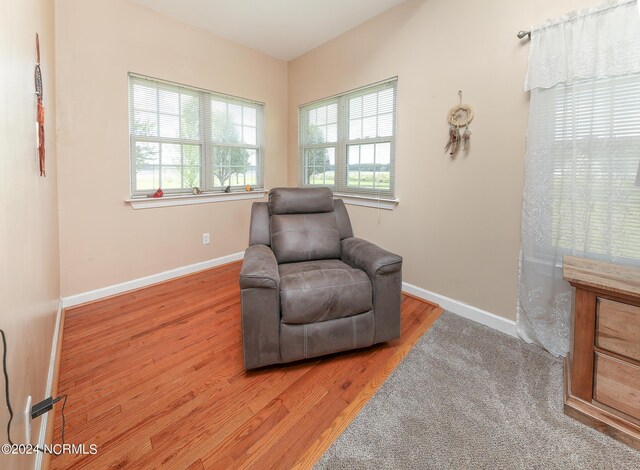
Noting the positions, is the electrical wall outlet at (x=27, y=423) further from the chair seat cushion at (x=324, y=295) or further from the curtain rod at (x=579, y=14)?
the curtain rod at (x=579, y=14)

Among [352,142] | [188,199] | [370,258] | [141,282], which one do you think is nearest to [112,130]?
[188,199]

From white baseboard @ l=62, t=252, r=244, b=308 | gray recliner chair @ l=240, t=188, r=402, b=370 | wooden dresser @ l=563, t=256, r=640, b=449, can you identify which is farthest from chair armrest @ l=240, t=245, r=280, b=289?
white baseboard @ l=62, t=252, r=244, b=308

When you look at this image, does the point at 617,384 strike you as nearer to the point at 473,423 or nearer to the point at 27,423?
the point at 473,423

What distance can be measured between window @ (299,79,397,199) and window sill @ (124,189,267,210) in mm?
696

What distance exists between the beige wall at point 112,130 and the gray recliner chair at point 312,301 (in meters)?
1.41

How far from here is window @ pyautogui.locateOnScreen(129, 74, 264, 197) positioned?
2.80m

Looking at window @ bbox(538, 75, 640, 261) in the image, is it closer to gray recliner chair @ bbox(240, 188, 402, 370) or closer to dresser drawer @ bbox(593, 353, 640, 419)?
dresser drawer @ bbox(593, 353, 640, 419)

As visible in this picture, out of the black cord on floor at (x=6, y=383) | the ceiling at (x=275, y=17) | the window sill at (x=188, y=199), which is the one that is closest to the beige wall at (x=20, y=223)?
the black cord on floor at (x=6, y=383)

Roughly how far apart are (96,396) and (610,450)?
2315 millimetres

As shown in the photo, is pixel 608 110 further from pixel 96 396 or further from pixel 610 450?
pixel 96 396

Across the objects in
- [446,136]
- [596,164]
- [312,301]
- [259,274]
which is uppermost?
[446,136]

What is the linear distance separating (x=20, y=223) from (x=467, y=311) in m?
2.61

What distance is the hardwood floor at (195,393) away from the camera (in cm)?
120

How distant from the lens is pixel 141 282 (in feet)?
9.36
